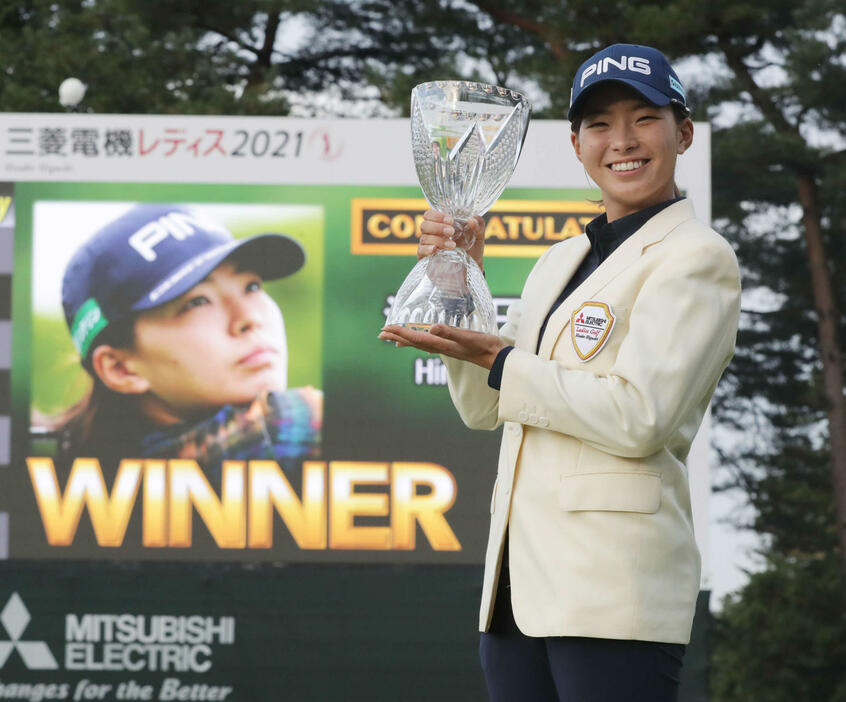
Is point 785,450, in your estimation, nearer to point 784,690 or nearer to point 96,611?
point 784,690

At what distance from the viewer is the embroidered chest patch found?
1.53 m

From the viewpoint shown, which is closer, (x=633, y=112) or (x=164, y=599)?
(x=633, y=112)

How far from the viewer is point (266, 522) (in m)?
4.55

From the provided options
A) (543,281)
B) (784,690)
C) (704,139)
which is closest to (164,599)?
(704,139)

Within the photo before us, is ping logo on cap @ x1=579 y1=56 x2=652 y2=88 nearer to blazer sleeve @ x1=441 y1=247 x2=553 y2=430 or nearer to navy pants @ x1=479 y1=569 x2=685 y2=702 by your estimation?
blazer sleeve @ x1=441 y1=247 x2=553 y2=430

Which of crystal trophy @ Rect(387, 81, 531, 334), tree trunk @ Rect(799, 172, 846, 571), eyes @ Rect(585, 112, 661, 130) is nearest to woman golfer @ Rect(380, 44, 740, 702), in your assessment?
eyes @ Rect(585, 112, 661, 130)

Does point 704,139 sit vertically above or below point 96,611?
above

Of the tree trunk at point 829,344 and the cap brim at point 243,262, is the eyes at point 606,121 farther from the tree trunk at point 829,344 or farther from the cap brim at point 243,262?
the tree trunk at point 829,344

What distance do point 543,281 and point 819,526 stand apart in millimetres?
8360

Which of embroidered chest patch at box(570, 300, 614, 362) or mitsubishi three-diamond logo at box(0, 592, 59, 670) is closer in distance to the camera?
embroidered chest patch at box(570, 300, 614, 362)

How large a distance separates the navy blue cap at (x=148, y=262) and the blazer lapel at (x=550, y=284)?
296cm

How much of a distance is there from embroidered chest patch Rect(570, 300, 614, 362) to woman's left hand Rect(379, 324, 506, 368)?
9 cm

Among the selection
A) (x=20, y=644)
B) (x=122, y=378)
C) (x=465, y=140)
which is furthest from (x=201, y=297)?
(x=465, y=140)

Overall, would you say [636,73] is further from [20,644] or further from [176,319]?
[20,644]
